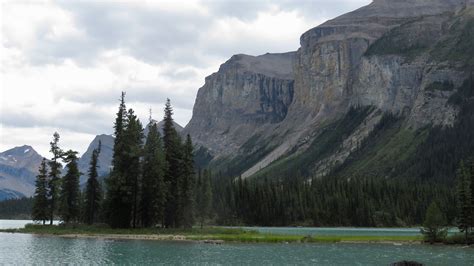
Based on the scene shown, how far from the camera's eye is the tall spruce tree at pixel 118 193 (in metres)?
93.2

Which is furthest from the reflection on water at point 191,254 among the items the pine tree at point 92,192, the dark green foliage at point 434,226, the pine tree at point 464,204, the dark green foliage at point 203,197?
the dark green foliage at point 203,197

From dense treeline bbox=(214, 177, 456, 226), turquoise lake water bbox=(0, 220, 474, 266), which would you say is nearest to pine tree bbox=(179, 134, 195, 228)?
turquoise lake water bbox=(0, 220, 474, 266)

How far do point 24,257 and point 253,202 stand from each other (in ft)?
460

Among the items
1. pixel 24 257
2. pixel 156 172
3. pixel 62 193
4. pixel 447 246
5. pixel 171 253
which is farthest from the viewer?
pixel 62 193

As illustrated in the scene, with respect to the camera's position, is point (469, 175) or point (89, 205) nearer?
point (469, 175)

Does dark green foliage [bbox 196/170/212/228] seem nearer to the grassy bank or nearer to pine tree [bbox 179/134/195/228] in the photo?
pine tree [bbox 179/134/195/228]

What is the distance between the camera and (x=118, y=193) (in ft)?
308

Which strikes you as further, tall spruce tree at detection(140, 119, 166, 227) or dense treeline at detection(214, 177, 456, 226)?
dense treeline at detection(214, 177, 456, 226)

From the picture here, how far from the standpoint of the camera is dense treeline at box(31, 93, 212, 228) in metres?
94.1

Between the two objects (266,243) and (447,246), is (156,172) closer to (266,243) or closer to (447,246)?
(266,243)

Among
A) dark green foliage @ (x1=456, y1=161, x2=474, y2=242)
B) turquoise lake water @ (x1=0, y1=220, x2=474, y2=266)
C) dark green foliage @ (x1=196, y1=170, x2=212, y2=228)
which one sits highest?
dark green foliage @ (x1=196, y1=170, x2=212, y2=228)

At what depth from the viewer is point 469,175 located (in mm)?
94938

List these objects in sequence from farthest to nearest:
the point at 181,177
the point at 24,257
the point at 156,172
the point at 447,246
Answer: the point at 181,177 < the point at 156,172 < the point at 447,246 < the point at 24,257

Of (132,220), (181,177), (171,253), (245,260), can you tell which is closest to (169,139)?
(181,177)
